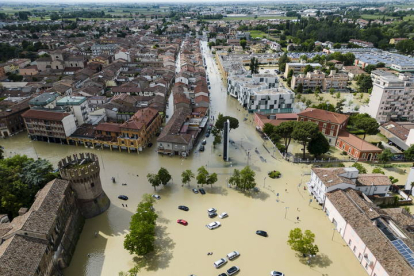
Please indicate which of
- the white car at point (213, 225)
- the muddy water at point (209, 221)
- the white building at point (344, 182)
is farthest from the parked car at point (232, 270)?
the white building at point (344, 182)

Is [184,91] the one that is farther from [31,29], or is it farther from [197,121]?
[31,29]

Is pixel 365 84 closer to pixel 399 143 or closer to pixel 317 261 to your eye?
pixel 399 143

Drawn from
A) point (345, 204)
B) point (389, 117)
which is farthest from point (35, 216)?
point (389, 117)

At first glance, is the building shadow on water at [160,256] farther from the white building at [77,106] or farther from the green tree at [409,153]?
the green tree at [409,153]

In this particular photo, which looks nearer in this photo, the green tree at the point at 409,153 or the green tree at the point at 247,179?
the green tree at the point at 247,179

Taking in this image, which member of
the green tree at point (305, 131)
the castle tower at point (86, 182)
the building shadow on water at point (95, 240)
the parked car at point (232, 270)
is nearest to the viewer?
the parked car at point (232, 270)

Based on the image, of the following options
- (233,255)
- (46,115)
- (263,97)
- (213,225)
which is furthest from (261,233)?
(46,115)
